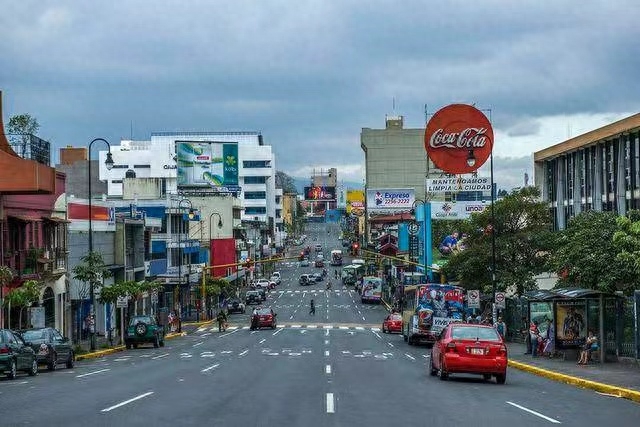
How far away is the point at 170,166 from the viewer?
172 metres

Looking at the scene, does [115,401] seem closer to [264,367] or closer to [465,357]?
[465,357]

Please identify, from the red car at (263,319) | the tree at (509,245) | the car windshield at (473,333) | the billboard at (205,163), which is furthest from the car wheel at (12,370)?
the billboard at (205,163)

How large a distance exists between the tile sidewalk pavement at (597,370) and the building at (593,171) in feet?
66.0

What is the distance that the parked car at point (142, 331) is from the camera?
172 ft

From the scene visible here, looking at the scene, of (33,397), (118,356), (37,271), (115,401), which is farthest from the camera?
(37,271)

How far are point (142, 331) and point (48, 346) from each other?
17.6 metres

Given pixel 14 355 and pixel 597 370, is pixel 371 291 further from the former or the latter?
pixel 14 355

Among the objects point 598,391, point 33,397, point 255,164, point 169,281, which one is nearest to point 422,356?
point 598,391

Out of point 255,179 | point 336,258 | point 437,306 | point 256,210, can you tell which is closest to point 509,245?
point 437,306

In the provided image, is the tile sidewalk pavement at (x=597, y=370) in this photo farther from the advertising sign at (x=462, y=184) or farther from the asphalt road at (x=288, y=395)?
the advertising sign at (x=462, y=184)

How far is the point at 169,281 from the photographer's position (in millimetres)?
84875

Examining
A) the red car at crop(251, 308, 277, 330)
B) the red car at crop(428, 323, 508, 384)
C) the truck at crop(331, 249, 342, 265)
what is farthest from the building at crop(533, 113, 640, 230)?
the truck at crop(331, 249, 342, 265)

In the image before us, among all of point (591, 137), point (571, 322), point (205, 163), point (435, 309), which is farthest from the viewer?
point (205, 163)

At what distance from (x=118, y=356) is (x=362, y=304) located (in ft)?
220
